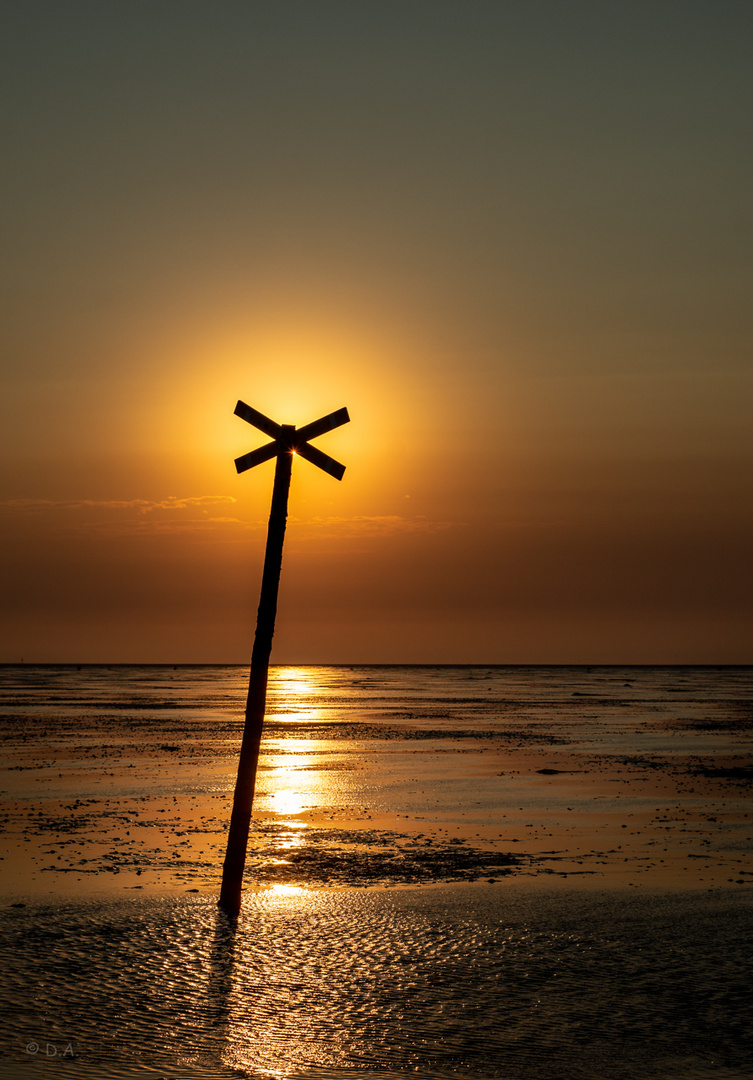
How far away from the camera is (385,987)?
10.2 metres

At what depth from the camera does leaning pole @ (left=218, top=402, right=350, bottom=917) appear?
13.7m

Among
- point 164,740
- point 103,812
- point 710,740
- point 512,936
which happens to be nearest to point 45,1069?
point 512,936

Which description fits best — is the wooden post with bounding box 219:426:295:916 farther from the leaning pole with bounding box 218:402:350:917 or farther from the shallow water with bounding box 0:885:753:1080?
the shallow water with bounding box 0:885:753:1080

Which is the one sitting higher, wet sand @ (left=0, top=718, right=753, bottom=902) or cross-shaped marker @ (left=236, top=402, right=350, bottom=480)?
cross-shaped marker @ (left=236, top=402, right=350, bottom=480)

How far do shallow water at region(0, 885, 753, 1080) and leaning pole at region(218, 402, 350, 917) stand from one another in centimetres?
150

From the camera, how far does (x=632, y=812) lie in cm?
2200

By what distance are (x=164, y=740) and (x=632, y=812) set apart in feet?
77.9

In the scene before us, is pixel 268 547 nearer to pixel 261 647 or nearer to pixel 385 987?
pixel 261 647

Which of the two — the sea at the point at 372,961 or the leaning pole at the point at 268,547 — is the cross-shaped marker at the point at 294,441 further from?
the sea at the point at 372,961

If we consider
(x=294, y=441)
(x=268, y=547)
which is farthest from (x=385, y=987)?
(x=294, y=441)

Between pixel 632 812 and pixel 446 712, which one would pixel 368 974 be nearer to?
pixel 632 812

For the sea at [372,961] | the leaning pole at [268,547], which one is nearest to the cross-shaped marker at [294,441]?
the leaning pole at [268,547]

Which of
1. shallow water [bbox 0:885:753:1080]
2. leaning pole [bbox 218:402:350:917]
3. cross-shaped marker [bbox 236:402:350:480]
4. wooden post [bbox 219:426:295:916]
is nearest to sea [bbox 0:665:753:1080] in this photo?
shallow water [bbox 0:885:753:1080]

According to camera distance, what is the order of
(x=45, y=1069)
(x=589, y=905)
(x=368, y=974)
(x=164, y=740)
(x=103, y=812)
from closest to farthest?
(x=45, y=1069) < (x=368, y=974) < (x=589, y=905) < (x=103, y=812) < (x=164, y=740)
